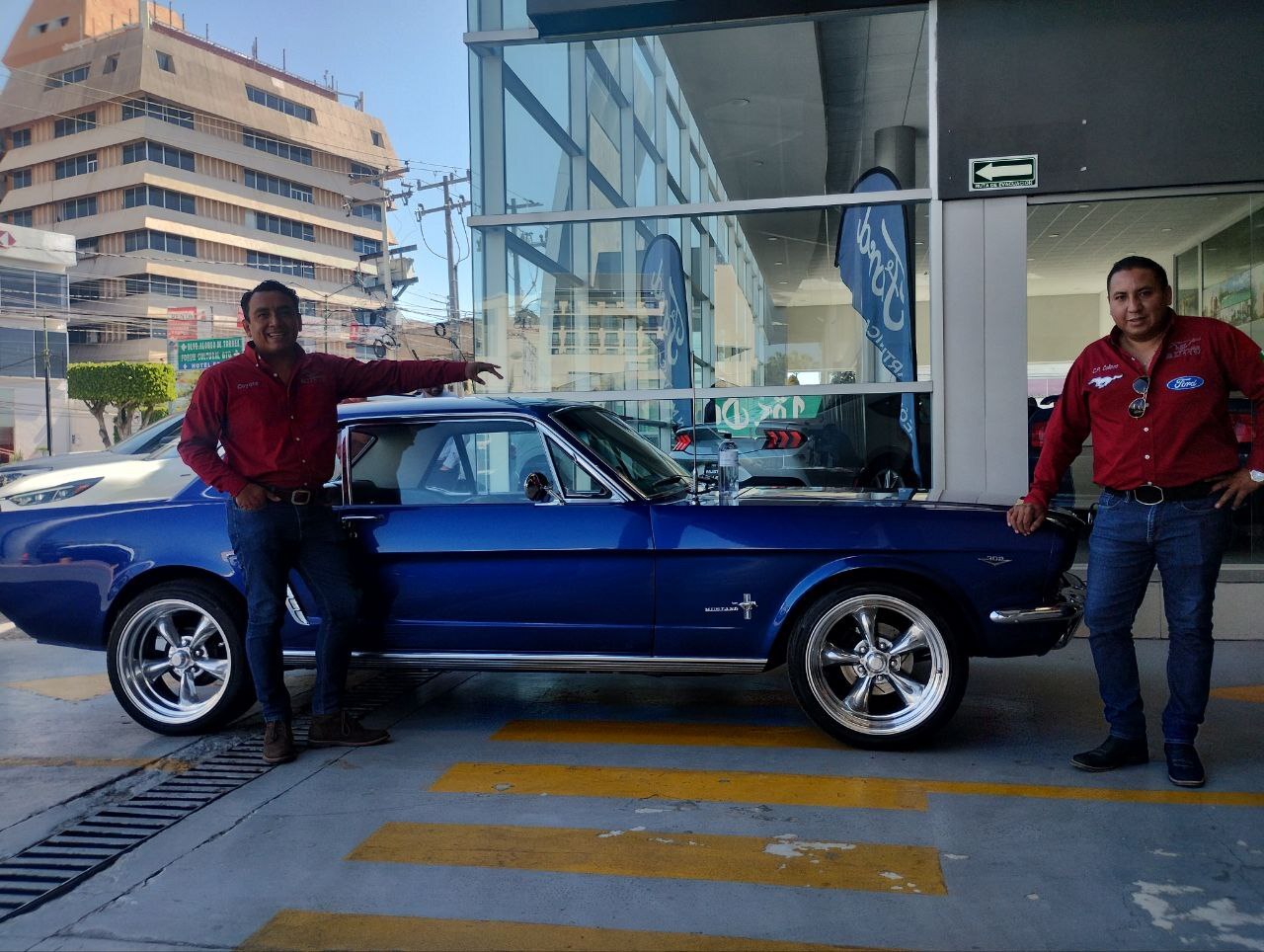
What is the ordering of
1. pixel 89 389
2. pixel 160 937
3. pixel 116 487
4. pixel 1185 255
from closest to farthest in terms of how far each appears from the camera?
pixel 160 937, pixel 116 487, pixel 1185 255, pixel 89 389

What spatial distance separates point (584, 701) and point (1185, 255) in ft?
18.5

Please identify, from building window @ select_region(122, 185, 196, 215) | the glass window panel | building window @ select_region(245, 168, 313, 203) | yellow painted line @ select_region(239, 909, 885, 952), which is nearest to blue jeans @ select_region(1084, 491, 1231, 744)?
yellow painted line @ select_region(239, 909, 885, 952)

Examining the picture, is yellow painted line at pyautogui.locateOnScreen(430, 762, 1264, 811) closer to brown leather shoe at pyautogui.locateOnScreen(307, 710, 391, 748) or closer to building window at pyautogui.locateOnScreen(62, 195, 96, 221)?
brown leather shoe at pyautogui.locateOnScreen(307, 710, 391, 748)

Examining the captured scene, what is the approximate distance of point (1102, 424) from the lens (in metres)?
4.14

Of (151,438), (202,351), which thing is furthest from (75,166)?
(151,438)

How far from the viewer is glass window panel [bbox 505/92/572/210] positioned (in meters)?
8.66

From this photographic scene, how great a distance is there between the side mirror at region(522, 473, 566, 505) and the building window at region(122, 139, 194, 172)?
85.3 meters

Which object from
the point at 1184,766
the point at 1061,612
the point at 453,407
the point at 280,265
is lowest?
the point at 1184,766

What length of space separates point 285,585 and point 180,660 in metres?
0.78

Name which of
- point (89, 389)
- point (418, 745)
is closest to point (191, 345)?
point (89, 389)

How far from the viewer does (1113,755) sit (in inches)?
166

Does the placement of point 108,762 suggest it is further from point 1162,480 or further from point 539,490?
point 1162,480

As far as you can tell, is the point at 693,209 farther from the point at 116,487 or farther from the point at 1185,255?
the point at 116,487

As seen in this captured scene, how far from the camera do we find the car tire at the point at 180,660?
4.89m
